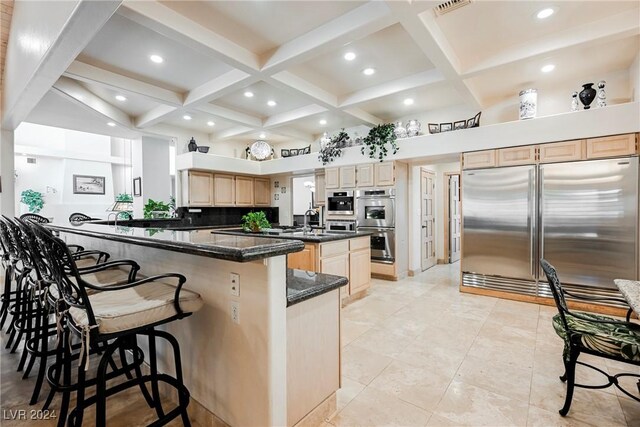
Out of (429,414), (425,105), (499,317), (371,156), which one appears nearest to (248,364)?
(429,414)

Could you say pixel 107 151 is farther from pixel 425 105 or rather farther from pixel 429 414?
pixel 429 414

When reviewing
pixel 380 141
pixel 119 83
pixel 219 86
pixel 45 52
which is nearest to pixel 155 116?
pixel 119 83

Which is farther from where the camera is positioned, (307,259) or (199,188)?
(199,188)

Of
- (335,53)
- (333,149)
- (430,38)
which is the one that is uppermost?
(335,53)

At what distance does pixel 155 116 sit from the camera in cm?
511

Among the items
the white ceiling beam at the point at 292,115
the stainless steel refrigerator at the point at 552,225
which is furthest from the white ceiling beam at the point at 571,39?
the white ceiling beam at the point at 292,115

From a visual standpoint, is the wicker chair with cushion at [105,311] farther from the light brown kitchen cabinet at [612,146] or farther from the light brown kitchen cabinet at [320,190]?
the light brown kitchen cabinet at [320,190]

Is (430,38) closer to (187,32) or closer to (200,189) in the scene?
(187,32)

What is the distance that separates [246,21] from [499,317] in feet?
13.5

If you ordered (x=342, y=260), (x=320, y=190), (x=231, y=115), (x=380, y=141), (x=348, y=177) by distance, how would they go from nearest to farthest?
(x=342, y=260), (x=380, y=141), (x=231, y=115), (x=348, y=177), (x=320, y=190)

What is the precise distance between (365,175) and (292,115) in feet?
5.58

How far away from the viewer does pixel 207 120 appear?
5.75 metres

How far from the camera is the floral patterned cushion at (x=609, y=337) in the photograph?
1564 millimetres

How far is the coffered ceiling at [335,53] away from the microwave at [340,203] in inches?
56.2
